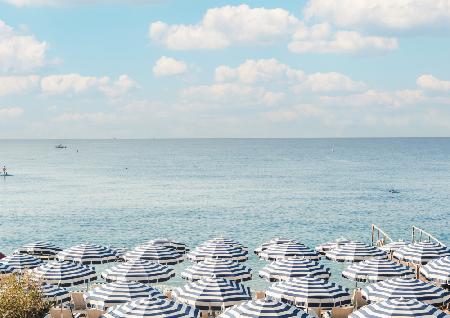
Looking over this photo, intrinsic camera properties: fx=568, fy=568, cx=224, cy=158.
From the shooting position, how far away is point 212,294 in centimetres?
2091

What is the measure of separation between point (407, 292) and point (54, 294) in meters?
13.5

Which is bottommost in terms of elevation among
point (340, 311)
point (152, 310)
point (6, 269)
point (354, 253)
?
point (340, 311)

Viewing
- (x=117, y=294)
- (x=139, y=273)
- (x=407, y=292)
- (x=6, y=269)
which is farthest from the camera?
(x=6, y=269)

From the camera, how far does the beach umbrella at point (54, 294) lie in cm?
2213

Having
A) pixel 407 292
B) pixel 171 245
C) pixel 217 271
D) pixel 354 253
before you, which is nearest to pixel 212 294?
pixel 217 271

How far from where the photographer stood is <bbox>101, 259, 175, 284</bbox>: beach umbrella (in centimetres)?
2452

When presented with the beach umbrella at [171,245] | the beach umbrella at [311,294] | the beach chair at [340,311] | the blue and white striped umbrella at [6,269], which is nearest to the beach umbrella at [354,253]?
the beach umbrella at [311,294]

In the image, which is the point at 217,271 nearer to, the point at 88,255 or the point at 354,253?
the point at 88,255

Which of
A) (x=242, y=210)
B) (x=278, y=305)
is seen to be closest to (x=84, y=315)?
(x=278, y=305)

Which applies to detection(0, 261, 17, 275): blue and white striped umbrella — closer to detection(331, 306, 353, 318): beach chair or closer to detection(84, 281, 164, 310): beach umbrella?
detection(84, 281, 164, 310): beach umbrella

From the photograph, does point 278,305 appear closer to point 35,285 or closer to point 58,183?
point 35,285

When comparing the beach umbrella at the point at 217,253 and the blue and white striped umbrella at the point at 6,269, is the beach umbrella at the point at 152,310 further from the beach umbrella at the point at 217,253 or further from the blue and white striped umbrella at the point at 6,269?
the beach umbrella at the point at 217,253

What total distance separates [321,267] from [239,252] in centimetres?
527

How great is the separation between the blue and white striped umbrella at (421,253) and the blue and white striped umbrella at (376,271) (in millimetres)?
2580
